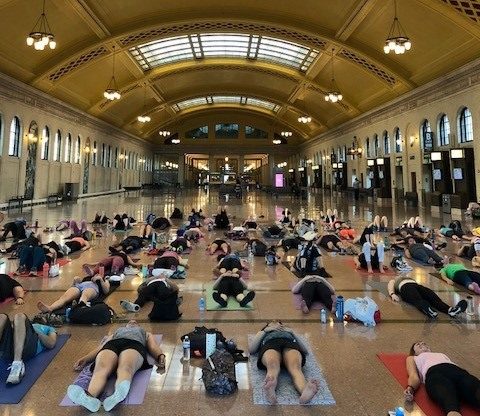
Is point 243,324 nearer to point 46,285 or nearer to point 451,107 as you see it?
point 46,285

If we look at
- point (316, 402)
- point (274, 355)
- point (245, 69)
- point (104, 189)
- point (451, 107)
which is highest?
point (245, 69)

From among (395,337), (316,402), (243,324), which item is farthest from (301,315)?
(316,402)

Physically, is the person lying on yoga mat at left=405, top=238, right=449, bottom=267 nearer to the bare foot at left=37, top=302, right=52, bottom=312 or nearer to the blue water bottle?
the blue water bottle

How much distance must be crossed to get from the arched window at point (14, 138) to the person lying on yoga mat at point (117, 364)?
20366 mm

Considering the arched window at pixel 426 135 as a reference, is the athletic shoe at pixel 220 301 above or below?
below

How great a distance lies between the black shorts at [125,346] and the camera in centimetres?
344

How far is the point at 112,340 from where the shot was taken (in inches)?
141

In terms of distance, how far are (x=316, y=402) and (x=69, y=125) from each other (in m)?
28.3

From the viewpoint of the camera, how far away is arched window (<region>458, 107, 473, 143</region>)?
59.0 feet

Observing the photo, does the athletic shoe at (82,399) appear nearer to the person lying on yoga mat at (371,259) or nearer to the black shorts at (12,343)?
the black shorts at (12,343)

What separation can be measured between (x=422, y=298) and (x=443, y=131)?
59.1 feet

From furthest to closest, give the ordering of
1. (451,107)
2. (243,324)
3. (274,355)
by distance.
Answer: (451,107) → (243,324) → (274,355)

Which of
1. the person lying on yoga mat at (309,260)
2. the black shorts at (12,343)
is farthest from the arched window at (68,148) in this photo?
the black shorts at (12,343)

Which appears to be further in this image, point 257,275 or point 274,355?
point 257,275
